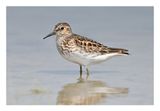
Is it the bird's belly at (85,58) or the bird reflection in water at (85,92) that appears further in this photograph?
the bird's belly at (85,58)

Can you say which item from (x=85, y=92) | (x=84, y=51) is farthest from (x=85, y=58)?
(x=85, y=92)

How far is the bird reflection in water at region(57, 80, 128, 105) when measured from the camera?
10852 mm

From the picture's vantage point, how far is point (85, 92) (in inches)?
442

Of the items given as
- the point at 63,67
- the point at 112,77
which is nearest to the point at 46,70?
the point at 63,67

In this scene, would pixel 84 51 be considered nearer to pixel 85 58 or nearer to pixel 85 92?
pixel 85 58

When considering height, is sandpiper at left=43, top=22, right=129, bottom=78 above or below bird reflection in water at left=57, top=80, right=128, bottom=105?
above

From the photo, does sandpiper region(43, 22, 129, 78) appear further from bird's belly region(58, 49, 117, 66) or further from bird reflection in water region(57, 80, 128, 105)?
bird reflection in water region(57, 80, 128, 105)

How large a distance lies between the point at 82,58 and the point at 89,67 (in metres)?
0.52

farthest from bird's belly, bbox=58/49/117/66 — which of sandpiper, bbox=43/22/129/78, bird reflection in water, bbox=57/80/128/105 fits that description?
bird reflection in water, bbox=57/80/128/105

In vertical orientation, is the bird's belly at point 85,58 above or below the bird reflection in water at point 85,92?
above

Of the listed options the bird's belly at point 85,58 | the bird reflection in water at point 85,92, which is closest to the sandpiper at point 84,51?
the bird's belly at point 85,58

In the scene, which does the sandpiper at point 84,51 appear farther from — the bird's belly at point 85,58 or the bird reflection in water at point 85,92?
the bird reflection in water at point 85,92

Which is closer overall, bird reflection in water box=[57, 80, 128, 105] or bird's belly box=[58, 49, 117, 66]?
bird reflection in water box=[57, 80, 128, 105]

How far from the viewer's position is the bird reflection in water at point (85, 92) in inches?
427
